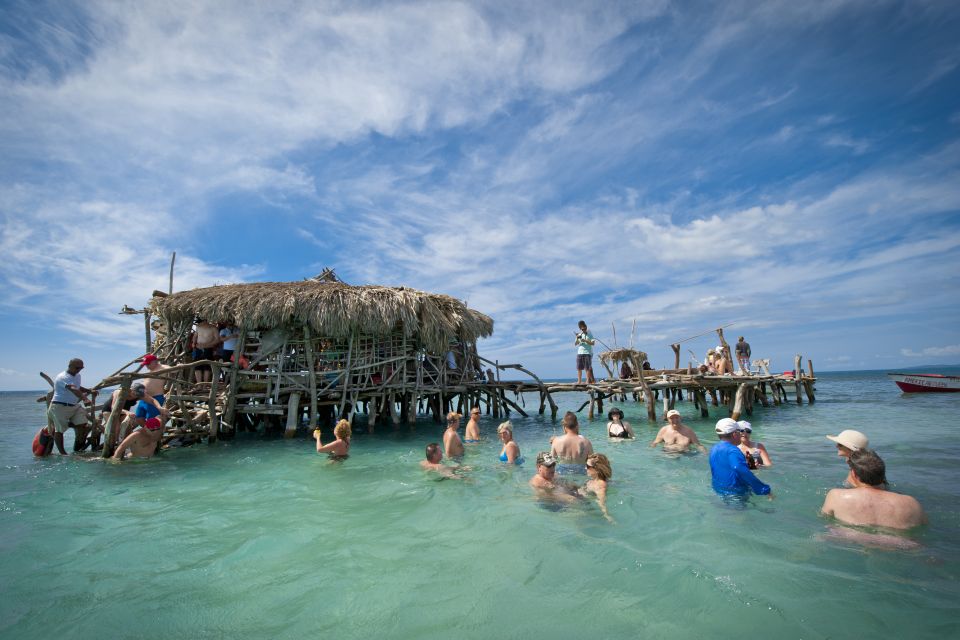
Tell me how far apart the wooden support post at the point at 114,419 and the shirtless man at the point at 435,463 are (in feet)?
21.3

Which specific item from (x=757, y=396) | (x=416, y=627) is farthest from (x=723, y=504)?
(x=757, y=396)

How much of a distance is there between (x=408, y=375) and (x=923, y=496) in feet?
40.6

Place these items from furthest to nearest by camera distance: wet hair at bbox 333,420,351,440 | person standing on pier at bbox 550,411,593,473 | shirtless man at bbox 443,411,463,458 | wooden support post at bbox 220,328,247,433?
wooden support post at bbox 220,328,247,433, shirtless man at bbox 443,411,463,458, wet hair at bbox 333,420,351,440, person standing on pier at bbox 550,411,593,473

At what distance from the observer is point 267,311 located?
42.3ft

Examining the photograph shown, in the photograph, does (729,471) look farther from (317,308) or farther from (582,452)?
(317,308)

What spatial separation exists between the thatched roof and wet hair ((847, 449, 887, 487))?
36.7 ft

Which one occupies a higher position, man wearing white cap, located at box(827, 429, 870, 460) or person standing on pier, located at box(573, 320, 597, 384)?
person standing on pier, located at box(573, 320, 597, 384)

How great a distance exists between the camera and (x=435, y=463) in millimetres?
8328

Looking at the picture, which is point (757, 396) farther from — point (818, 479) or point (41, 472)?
point (41, 472)

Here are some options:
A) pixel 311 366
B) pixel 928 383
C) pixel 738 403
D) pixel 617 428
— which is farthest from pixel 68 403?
pixel 928 383

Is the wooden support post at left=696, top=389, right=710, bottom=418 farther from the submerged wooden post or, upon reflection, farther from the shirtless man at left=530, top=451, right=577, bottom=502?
the submerged wooden post

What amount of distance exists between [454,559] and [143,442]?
8512mm

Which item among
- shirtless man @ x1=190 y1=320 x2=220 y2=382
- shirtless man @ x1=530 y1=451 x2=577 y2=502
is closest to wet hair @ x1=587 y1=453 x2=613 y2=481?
shirtless man @ x1=530 y1=451 x2=577 y2=502

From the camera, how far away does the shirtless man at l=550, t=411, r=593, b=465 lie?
25.6 feet
